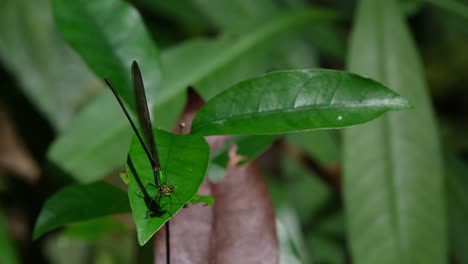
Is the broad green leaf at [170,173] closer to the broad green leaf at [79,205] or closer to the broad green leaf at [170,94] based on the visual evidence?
the broad green leaf at [79,205]

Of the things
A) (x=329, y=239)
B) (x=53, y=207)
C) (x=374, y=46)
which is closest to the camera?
(x=53, y=207)

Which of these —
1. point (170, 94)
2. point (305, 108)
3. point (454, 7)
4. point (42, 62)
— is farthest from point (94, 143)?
point (454, 7)

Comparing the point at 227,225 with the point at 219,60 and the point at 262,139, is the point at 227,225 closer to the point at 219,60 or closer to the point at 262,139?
the point at 262,139

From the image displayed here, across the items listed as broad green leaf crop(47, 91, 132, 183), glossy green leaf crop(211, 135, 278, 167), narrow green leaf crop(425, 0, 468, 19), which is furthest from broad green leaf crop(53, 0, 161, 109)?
narrow green leaf crop(425, 0, 468, 19)

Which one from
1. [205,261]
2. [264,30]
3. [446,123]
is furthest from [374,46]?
[446,123]

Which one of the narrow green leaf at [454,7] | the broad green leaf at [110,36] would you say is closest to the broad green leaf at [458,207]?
the narrow green leaf at [454,7]

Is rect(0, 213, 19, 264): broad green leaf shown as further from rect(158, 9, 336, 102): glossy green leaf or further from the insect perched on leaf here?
the insect perched on leaf

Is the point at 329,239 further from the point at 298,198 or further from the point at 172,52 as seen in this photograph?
the point at 172,52
